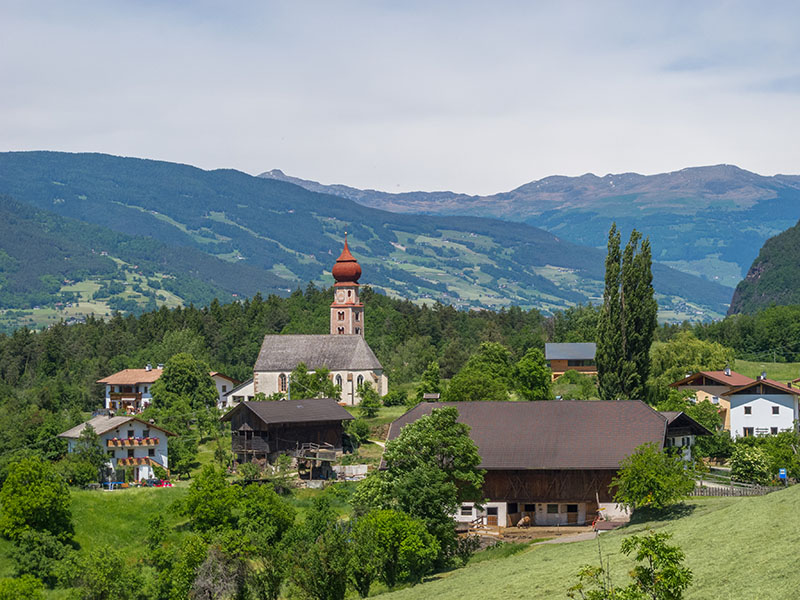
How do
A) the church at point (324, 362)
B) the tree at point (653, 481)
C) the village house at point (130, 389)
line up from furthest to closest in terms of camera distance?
the church at point (324, 362) → the village house at point (130, 389) → the tree at point (653, 481)

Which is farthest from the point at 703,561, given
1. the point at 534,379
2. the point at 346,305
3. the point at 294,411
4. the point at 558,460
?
the point at 346,305

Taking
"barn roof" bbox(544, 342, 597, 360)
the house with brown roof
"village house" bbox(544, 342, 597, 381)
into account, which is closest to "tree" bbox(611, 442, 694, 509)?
the house with brown roof

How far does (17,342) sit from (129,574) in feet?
341

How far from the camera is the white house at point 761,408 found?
89500 millimetres

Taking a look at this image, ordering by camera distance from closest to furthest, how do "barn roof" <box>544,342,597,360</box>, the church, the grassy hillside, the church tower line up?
the grassy hillside
the church
"barn roof" <box>544,342,597,360</box>
the church tower

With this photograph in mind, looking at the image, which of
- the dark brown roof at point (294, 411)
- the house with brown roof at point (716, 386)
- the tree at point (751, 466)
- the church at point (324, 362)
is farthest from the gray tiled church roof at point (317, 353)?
the tree at point (751, 466)

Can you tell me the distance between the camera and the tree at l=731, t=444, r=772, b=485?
213 ft

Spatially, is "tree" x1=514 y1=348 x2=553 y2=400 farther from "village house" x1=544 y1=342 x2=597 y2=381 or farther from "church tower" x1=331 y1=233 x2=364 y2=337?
"church tower" x1=331 y1=233 x2=364 y2=337

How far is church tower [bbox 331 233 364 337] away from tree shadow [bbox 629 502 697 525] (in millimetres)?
83297

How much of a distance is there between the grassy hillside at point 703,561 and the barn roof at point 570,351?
84456 millimetres

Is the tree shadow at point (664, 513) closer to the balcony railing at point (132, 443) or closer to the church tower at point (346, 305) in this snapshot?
the balcony railing at point (132, 443)

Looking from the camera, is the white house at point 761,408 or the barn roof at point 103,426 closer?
Result: the barn roof at point 103,426

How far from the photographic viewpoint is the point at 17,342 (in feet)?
514

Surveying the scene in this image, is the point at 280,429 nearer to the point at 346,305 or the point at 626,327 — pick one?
the point at 626,327
